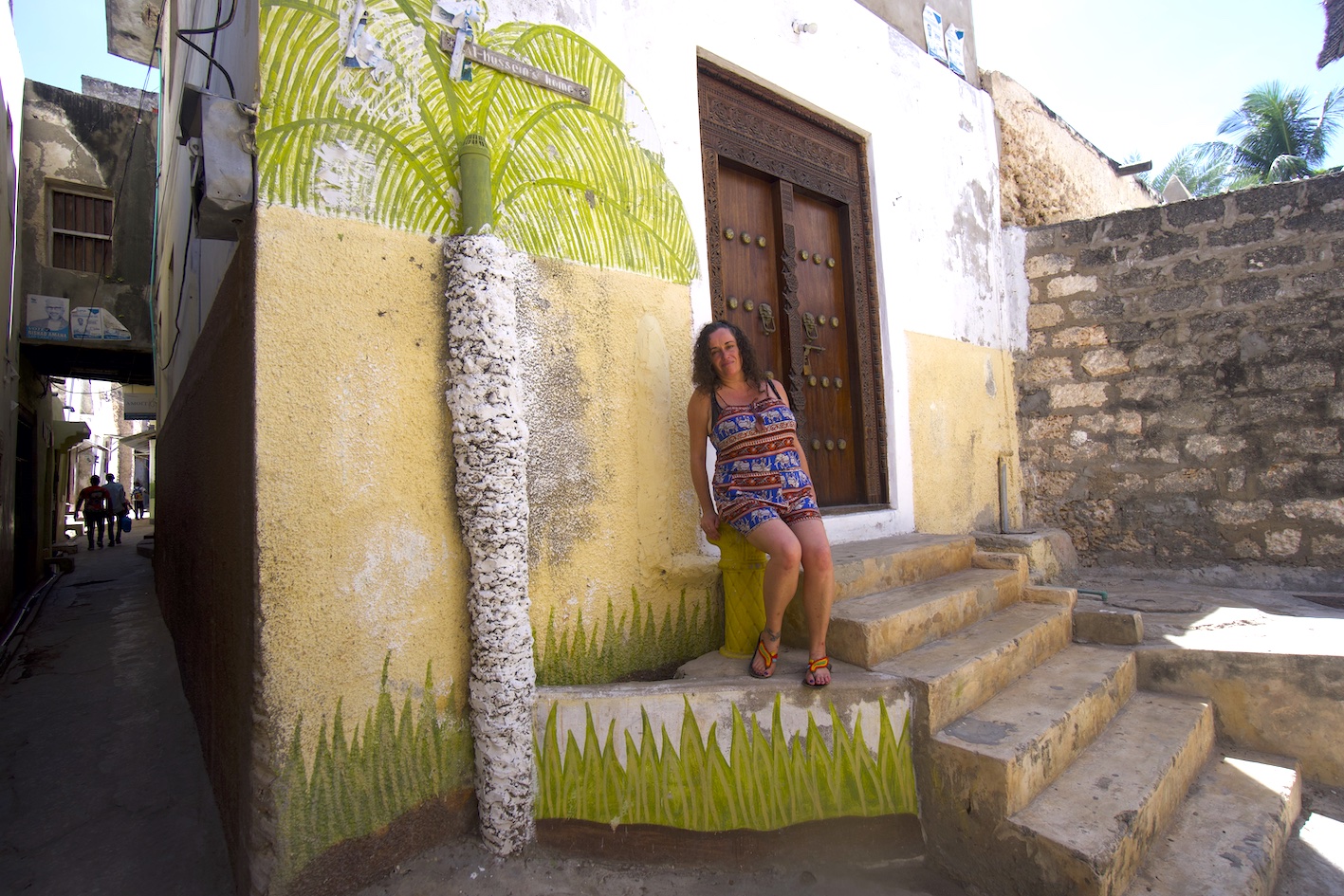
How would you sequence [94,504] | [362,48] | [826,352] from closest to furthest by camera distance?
1. [362,48]
2. [826,352]
3. [94,504]

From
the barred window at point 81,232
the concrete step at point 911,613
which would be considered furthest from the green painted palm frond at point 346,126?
the barred window at point 81,232

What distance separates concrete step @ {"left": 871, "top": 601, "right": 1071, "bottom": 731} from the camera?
91.4 inches

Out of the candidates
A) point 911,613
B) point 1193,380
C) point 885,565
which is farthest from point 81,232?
point 1193,380

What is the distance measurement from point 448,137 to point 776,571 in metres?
1.89

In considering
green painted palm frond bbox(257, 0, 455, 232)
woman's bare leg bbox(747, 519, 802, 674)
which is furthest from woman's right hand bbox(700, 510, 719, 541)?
green painted palm frond bbox(257, 0, 455, 232)

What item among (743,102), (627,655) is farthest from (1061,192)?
(627,655)

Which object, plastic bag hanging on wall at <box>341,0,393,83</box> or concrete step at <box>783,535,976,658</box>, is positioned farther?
concrete step at <box>783,535,976,658</box>

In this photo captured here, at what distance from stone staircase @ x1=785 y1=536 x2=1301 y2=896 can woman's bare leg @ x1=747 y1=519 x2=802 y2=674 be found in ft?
0.98

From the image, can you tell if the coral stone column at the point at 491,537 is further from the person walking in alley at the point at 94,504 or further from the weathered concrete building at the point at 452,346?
the person walking in alley at the point at 94,504

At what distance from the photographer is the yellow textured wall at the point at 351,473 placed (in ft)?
6.39

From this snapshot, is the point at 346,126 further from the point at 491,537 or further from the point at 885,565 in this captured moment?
the point at 885,565

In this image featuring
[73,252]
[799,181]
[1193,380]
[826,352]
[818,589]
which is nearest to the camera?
[818,589]

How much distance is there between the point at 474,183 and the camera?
232cm

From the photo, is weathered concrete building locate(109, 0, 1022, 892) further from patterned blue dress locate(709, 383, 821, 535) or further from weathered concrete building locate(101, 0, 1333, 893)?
patterned blue dress locate(709, 383, 821, 535)
